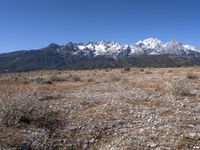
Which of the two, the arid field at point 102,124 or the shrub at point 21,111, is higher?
the shrub at point 21,111

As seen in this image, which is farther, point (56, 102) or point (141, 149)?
point (56, 102)

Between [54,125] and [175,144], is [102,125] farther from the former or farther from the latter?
[175,144]

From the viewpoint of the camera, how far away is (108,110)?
1928 centimetres

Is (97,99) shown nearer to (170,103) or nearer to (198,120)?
(170,103)

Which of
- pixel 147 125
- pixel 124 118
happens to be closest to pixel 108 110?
pixel 124 118

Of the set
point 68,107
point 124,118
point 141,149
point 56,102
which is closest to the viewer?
point 141,149

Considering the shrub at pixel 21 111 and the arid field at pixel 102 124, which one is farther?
the shrub at pixel 21 111

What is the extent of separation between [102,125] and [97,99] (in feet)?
21.0

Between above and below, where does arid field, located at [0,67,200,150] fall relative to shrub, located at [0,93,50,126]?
below

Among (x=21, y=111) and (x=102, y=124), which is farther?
(x=21, y=111)

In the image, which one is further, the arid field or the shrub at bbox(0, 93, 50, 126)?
the shrub at bbox(0, 93, 50, 126)

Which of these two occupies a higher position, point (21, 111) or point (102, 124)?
point (21, 111)

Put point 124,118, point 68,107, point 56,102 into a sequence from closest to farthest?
point 124,118
point 68,107
point 56,102

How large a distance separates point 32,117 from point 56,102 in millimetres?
5228
